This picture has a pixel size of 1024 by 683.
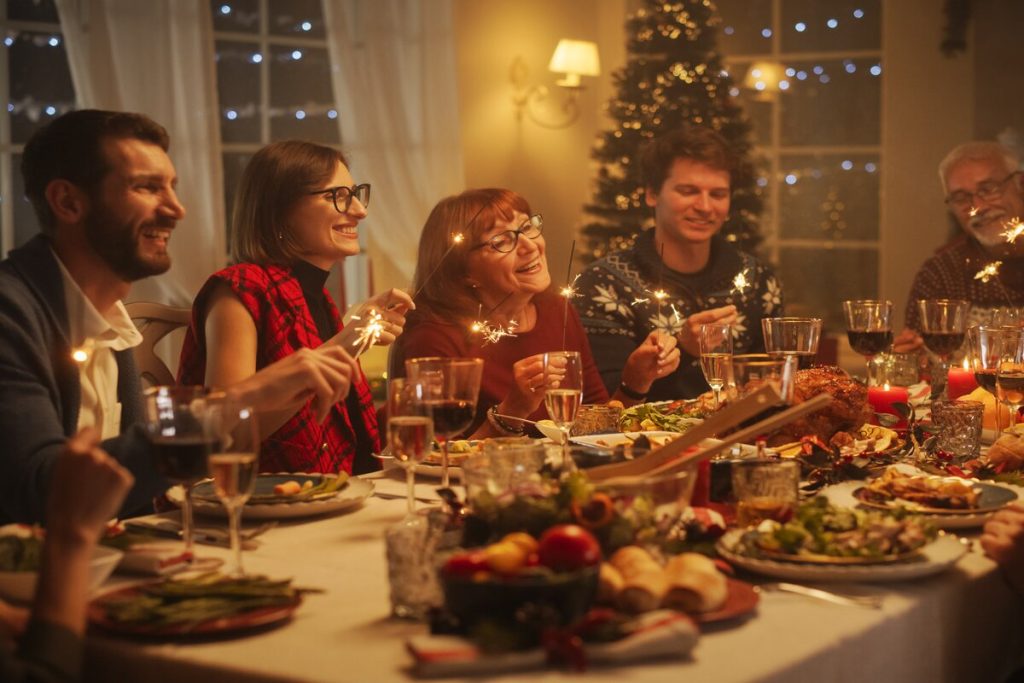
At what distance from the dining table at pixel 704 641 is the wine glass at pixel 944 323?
142 centimetres

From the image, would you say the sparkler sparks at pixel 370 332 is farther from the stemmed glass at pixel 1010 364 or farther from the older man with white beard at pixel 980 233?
the older man with white beard at pixel 980 233

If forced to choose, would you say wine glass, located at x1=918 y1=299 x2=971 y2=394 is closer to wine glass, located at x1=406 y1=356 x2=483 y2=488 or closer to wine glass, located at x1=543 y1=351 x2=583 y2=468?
wine glass, located at x1=543 y1=351 x2=583 y2=468

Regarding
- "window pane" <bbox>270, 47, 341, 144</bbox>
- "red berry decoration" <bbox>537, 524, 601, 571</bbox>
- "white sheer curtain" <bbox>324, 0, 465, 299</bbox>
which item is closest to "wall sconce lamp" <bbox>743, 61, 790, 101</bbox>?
"white sheer curtain" <bbox>324, 0, 465, 299</bbox>

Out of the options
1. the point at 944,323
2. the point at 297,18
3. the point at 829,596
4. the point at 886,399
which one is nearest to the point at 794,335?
the point at 886,399

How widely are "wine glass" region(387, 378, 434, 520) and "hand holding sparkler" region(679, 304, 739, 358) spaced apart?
72.7 inches

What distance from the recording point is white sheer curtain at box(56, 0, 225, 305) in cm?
480

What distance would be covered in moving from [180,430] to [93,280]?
86 cm

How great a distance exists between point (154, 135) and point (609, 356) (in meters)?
2.20

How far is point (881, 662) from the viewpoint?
4.49 feet

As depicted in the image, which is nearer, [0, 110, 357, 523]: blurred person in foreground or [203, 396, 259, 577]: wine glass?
[203, 396, 259, 577]: wine glass

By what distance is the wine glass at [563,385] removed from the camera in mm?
2156

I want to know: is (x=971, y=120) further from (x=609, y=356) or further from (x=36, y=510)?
(x=36, y=510)

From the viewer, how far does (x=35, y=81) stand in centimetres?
480

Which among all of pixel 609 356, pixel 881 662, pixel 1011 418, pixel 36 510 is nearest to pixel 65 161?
pixel 36 510
